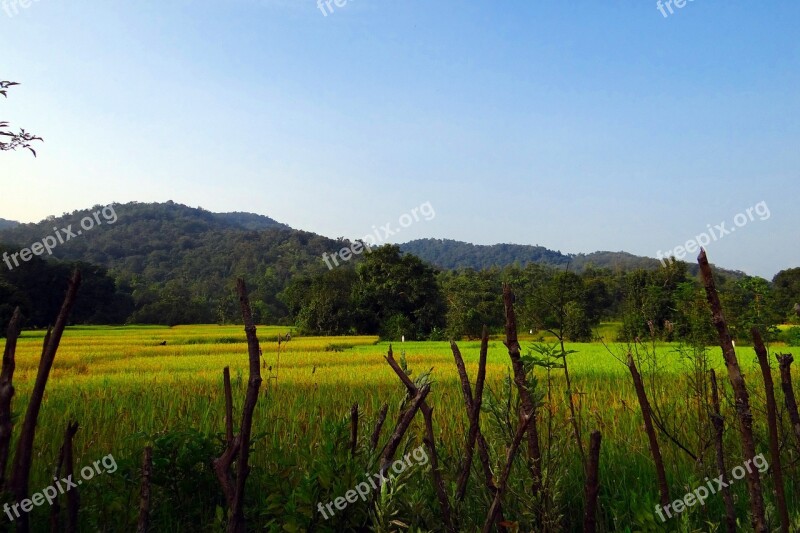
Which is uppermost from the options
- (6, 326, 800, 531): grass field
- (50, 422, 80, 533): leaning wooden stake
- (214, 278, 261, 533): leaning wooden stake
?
(214, 278, 261, 533): leaning wooden stake

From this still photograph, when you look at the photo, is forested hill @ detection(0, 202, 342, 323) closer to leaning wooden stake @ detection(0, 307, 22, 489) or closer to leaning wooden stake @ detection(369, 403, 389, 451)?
leaning wooden stake @ detection(369, 403, 389, 451)

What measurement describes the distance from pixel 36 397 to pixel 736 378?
1223 millimetres

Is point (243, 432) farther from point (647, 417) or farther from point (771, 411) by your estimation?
point (771, 411)

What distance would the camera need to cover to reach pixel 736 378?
2.60 feet

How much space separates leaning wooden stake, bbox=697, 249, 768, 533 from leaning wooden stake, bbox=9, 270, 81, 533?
3.31 feet

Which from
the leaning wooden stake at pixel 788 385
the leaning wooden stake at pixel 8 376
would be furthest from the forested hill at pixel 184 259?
the leaning wooden stake at pixel 788 385

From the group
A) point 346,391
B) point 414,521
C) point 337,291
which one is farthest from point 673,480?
point 337,291

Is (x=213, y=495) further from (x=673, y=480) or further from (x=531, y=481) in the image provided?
(x=673, y=480)

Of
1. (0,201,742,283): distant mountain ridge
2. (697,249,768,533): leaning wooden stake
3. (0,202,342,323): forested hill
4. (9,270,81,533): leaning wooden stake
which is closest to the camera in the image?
(697,249,768,533): leaning wooden stake

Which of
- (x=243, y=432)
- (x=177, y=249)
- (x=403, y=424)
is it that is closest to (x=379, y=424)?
(x=403, y=424)

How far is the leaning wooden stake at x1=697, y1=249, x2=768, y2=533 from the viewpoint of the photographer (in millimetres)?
778

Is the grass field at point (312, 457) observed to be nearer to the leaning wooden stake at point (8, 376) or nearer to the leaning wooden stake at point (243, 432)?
the leaning wooden stake at point (243, 432)

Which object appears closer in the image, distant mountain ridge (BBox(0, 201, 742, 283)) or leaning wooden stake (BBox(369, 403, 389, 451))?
leaning wooden stake (BBox(369, 403, 389, 451))

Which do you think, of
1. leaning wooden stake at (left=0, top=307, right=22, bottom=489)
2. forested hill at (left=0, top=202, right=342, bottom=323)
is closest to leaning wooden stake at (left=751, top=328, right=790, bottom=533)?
leaning wooden stake at (left=0, top=307, right=22, bottom=489)
